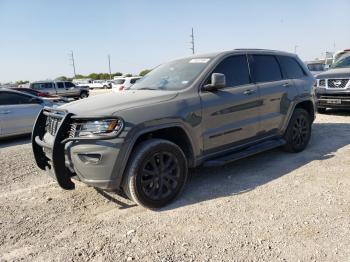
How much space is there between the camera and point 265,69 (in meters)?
5.26

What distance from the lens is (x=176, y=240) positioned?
3092 mm

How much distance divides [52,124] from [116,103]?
0.90m

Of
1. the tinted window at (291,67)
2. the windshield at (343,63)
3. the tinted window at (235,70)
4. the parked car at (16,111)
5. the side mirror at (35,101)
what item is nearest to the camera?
the tinted window at (235,70)

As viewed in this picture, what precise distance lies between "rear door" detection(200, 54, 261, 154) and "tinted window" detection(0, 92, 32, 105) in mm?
6233

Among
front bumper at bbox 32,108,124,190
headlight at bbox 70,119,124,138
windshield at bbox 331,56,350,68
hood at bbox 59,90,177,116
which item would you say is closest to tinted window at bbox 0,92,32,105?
hood at bbox 59,90,177,116

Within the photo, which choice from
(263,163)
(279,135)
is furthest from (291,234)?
(279,135)

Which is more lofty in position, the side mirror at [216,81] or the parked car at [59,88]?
the side mirror at [216,81]

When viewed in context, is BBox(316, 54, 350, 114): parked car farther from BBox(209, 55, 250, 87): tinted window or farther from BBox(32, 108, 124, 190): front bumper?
BBox(32, 108, 124, 190): front bumper

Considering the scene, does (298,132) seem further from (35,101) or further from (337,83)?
(35,101)

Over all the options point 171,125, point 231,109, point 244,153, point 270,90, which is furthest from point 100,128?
point 270,90

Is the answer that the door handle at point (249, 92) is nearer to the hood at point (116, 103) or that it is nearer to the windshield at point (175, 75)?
the windshield at point (175, 75)

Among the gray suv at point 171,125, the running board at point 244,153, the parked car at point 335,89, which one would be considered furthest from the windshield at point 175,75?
the parked car at point 335,89

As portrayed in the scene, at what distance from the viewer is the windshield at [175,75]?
434cm

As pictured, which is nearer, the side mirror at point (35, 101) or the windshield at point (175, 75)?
the windshield at point (175, 75)
